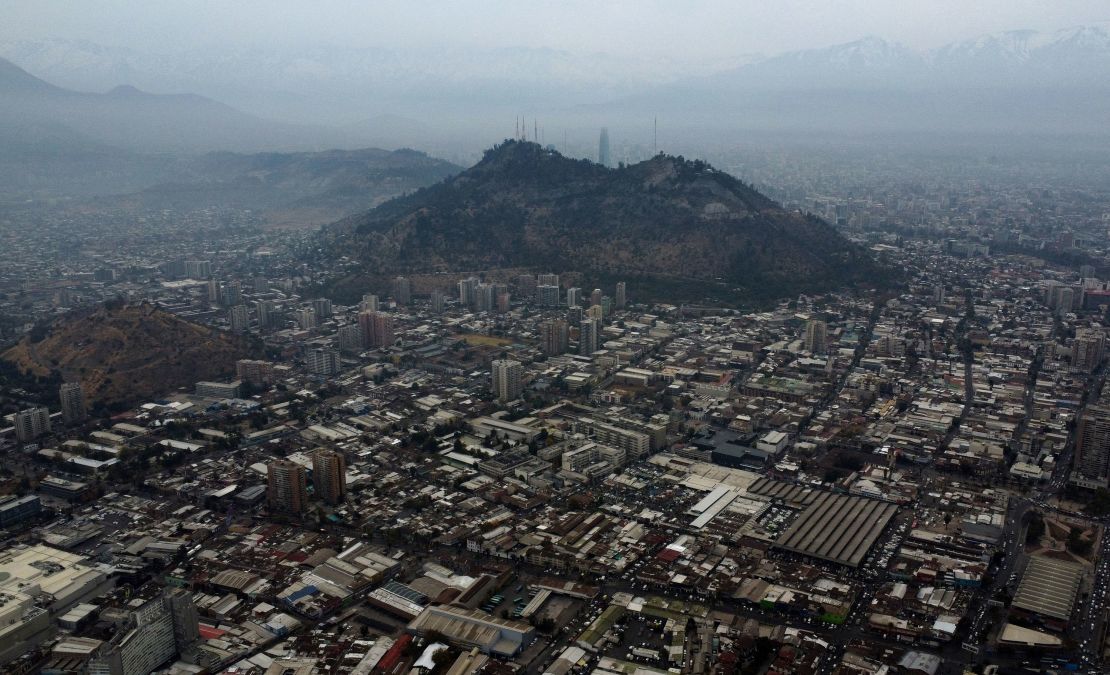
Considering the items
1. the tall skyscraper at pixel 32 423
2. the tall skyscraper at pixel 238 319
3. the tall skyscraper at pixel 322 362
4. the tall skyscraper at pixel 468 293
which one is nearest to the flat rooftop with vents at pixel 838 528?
the tall skyscraper at pixel 322 362

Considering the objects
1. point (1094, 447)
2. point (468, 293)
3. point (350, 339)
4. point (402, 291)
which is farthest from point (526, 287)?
point (1094, 447)

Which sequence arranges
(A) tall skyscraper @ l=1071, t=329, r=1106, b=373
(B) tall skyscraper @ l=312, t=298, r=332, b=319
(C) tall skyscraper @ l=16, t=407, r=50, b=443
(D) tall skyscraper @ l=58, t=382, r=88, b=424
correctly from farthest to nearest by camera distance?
(B) tall skyscraper @ l=312, t=298, r=332, b=319, (A) tall skyscraper @ l=1071, t=329, r=1106, b=373, (D) tall skyscraper @ l=58, t=382, r=88, b=424, (C) tall skyscraper @ l=16, t=407, r=50, b=443

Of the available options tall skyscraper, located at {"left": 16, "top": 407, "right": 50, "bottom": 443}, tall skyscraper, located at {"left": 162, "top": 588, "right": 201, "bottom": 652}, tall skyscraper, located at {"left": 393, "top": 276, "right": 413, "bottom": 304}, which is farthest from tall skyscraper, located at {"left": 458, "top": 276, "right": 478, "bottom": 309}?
tall skyscraper, located at {"left": 162, "top": 588, "right": 201, "bottom": 652}

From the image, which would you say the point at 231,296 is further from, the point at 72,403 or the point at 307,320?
the point at 72,403

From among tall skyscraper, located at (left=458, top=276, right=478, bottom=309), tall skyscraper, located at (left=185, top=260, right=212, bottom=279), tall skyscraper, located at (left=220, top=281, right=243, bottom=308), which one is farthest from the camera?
tall skyscraper, located at (left=185, top=260, right=212, bottom=279)

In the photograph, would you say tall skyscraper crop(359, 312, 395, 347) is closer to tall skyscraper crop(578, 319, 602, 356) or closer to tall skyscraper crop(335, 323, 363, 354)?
tall skyscraper crop(335, 323, 363, 354)

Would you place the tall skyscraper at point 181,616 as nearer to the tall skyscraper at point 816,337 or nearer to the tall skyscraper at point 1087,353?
the tall skyscraper at point 816,337
